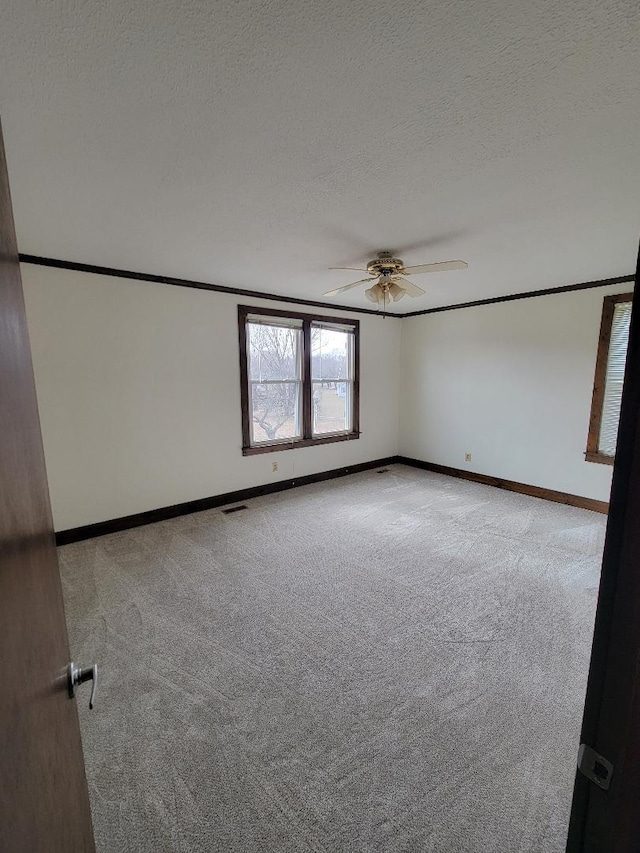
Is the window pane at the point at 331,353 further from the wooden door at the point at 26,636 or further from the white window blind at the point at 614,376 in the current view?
the wooden door at the point at 26,636

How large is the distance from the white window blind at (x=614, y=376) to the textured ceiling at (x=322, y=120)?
1389 mm

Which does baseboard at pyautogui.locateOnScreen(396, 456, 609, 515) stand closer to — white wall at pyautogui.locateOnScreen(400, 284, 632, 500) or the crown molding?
white wall at pyautogui.locateOnScreen(400, 284, 632, 500)

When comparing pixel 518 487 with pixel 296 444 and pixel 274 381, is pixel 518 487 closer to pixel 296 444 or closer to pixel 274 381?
pixel 296 444

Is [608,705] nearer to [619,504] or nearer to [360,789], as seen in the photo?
[619,504]

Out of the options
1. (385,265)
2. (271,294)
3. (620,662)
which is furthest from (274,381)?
(620,662)

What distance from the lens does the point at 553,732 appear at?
1524 mm

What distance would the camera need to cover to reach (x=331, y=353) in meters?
4.97

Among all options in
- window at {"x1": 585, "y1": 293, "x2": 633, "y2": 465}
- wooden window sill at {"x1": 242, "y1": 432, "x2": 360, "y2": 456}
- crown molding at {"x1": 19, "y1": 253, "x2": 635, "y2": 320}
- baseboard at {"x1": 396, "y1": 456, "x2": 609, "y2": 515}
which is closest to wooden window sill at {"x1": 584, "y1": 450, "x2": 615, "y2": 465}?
window at {"x1": 585, "y1": 293, "x2": 633, "y2": 465}

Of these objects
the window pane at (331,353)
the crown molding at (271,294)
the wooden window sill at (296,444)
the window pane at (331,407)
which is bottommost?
the wooden window sill at (296,444)

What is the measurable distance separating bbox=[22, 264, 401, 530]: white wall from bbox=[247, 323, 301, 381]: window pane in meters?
0.25

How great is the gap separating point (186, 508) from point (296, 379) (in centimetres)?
201

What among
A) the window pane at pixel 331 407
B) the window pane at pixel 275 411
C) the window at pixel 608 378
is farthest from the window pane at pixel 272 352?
the window at pixel 608 378

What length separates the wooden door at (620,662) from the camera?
0.52 m

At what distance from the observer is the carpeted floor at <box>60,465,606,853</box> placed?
123 centimetres
